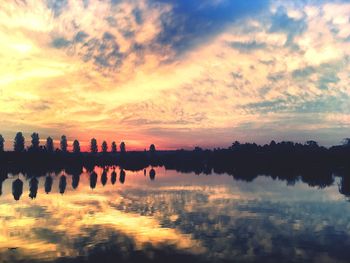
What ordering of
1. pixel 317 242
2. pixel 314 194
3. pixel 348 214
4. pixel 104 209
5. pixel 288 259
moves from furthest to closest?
pixel 314 194
pixel 104 209
pixel 348 214
pixel 317 242
pixel 288 259

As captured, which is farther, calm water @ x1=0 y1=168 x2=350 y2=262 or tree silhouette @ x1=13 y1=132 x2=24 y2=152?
tree silhouette @ x1=13 y1=132 x2=24 y2=152

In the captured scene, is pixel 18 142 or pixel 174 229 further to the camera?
pixel 18 142

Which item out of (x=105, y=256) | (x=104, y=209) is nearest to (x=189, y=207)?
(x=104, y=209)

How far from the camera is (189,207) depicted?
153ft

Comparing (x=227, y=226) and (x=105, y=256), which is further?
(x=227, y=226)

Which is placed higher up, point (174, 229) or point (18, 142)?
point (18, 142)

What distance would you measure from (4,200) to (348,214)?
155 feet

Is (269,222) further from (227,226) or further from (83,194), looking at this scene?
(83,194)

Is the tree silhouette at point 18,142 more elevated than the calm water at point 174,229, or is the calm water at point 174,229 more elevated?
the tree silhouette at point 18,142

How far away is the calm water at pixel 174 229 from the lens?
81.8ft

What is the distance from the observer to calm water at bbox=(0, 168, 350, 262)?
81.8ft

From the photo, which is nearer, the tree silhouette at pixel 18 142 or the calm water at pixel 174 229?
the calm water at pixel 174 229

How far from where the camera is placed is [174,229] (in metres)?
32.9

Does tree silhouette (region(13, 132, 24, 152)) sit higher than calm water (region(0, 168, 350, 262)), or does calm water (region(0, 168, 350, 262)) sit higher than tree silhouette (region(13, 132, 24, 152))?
tree silhouette (region(13, 132, 24, 152))
